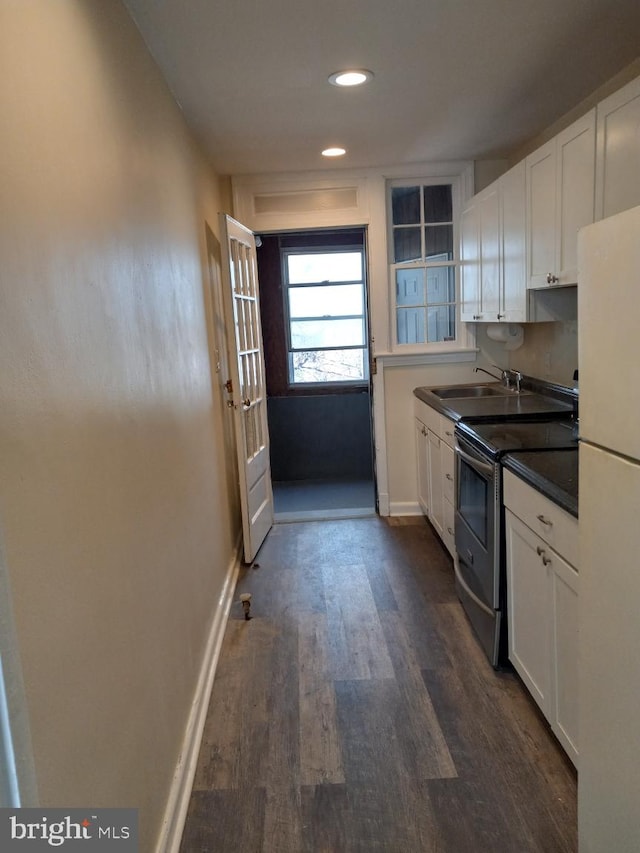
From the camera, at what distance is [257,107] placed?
9.33ft

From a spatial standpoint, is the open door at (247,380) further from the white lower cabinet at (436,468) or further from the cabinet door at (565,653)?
the cabinet door at (565,653)

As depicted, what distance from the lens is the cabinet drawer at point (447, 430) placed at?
3363 mm

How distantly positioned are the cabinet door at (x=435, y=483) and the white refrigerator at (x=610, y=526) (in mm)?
2353

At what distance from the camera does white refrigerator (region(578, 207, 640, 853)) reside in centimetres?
115

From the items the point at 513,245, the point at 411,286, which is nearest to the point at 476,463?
the point at 513,245

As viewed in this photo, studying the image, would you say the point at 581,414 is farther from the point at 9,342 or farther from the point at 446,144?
the point at 446,144

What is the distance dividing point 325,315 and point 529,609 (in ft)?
13.6

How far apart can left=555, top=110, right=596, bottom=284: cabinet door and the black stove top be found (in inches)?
25.5

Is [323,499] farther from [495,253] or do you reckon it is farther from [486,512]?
[486,512]

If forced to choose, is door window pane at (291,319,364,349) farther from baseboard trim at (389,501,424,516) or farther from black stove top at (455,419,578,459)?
black stove top at (455,419,578,459)

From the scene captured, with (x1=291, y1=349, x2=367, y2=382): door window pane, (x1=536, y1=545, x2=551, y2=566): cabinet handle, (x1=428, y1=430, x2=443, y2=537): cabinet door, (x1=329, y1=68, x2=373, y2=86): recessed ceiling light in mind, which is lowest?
(x1=428, y1=430, x2=443, y2=537): cabinet door

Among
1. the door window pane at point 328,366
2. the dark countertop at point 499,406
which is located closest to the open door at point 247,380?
the dark countertop at point 499,406

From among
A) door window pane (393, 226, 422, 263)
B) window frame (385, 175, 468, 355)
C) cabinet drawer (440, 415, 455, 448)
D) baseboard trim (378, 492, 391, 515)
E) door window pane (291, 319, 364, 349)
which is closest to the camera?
cabinet drawer (440, 415, 455, 448)

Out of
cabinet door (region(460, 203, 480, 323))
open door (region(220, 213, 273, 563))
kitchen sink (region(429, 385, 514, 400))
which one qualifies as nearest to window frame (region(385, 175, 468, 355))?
cabinet door (region(460, 203, 480, 323))
